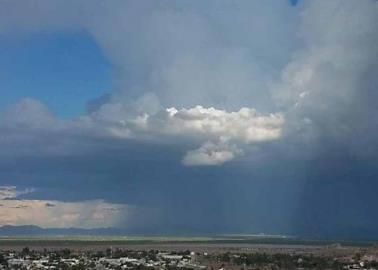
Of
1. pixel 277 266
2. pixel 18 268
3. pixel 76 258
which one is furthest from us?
pixel 76 258

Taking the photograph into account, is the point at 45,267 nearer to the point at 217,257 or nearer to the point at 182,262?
the point at 182,262

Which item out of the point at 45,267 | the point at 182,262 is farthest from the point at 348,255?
the point at 45,267

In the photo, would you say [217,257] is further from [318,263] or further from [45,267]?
[45,267]

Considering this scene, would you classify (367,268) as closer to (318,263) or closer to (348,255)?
(318,263)

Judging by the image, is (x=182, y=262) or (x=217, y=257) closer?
(x=182, y=262)

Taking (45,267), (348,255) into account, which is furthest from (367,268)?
(45,267)

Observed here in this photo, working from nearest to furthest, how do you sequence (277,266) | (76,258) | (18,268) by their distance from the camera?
(18,268) < (277,266) < (76,258)

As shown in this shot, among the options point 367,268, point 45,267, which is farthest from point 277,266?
point 45,267

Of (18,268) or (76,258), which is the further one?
(76,258)
